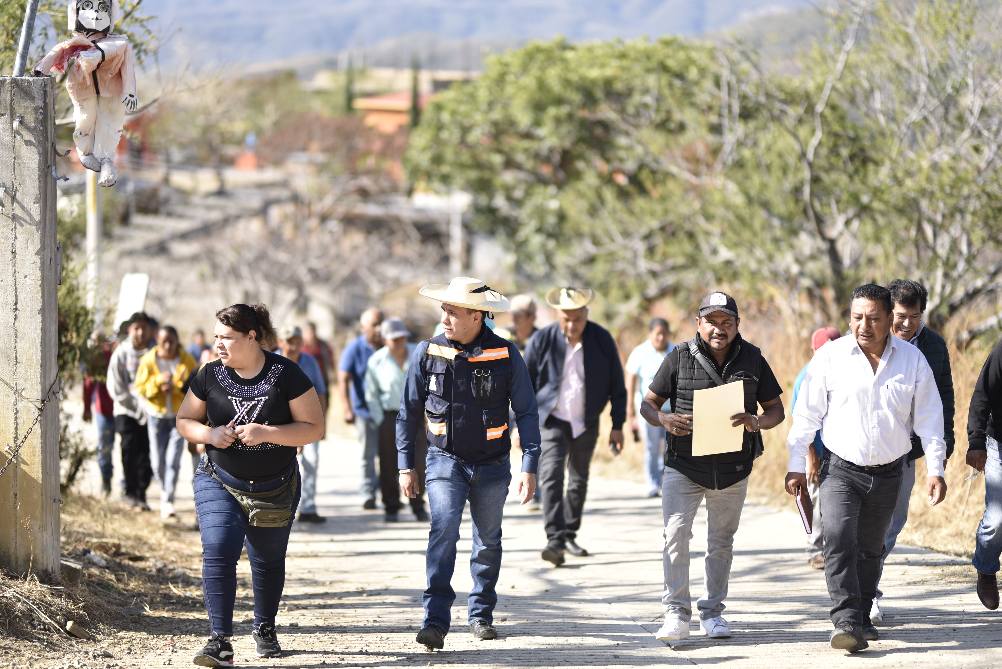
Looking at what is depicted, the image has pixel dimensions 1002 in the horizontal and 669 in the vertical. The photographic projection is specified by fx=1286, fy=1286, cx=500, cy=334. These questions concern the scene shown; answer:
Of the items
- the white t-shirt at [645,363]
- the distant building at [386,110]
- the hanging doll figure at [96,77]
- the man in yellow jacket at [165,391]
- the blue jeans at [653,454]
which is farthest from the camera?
the distant building at [386,110]

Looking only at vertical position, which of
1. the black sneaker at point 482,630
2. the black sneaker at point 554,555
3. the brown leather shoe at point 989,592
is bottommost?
the black sneaker at point 554,555

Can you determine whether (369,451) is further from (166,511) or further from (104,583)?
(104,583)

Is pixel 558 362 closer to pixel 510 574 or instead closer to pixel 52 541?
pixel 510 574

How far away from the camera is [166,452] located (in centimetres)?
1113

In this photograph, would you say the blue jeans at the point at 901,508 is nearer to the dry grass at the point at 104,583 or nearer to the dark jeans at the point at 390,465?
the dry grass at the point at 104,583

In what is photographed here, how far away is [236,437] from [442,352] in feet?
3.98

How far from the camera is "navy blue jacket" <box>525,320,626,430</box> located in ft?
30.2

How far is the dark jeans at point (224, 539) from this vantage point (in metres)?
6.16

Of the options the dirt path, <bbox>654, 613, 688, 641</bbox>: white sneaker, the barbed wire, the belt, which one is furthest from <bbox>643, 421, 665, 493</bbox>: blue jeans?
the barbed wire

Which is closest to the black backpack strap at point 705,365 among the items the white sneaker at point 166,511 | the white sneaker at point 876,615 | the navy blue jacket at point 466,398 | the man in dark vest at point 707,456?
the man in dark vest at point 707,456

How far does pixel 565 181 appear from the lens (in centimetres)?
3072

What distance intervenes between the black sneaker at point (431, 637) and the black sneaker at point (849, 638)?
2.01 meters

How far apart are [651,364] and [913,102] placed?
6.74 meters

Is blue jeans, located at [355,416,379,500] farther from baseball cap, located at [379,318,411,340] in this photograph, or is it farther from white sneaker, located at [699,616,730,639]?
white sneaker, located at [699,616,730,639]
